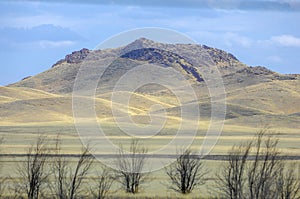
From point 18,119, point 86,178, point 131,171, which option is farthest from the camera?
point 18,119

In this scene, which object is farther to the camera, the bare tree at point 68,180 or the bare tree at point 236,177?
the bare tree at point 68,180

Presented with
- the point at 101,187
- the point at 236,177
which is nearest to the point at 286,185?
the point at 236,177

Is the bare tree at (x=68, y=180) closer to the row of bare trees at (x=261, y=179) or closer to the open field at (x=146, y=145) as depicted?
the open field at (x=146, y=145)

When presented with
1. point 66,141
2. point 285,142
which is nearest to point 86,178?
point 66,141

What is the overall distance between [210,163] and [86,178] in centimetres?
1820

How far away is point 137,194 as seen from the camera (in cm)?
4303

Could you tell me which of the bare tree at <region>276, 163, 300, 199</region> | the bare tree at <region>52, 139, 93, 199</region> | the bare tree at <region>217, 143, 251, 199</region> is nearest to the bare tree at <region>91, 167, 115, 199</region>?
the bare tree at <region>52, 139, 93, 199</region>

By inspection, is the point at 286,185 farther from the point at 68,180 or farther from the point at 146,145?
the point at 146,145

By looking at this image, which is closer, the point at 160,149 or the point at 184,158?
the point at 184,158

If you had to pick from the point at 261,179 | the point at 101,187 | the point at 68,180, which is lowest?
the point at 101,187

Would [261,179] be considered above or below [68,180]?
above

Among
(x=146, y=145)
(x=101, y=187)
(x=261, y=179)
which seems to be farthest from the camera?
(x=146, y=145)

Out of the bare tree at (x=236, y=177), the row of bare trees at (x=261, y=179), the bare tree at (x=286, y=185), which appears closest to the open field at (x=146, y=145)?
the bare tree at (x=236, y=177)

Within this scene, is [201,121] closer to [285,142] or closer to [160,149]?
[285,142]
